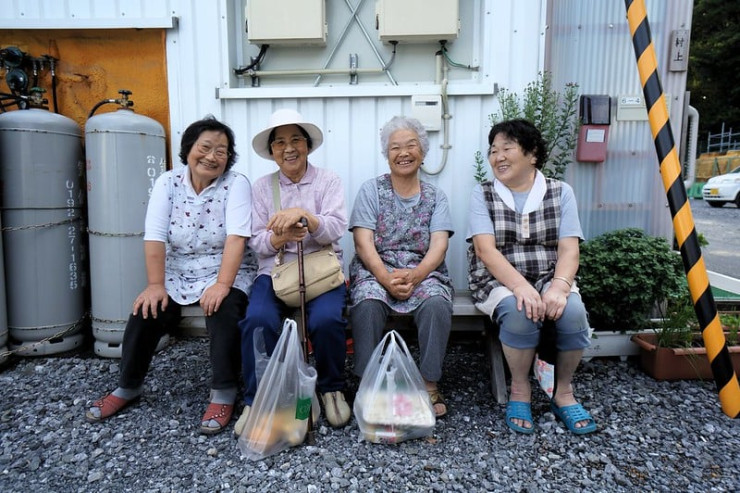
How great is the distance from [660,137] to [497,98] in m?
1.40

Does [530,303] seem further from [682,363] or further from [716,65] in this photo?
[716,65]

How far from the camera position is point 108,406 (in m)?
2.53

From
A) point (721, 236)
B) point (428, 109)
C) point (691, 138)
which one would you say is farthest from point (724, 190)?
point (428, 109)

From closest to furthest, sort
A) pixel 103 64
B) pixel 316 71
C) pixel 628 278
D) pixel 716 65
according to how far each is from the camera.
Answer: pixel 628 278
pixel 103 64
pixel 316 71
pixel 716 65

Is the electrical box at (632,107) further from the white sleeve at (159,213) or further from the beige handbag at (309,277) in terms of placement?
the white sleeve at (159,213)

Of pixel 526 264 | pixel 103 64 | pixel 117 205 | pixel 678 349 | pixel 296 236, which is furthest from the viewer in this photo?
pixel 103 64

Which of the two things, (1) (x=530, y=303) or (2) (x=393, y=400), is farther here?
(1) (x=530, y=303)

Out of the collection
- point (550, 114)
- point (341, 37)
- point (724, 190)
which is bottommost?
point (724, 190)

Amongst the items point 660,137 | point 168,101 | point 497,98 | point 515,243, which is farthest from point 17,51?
point 660,137

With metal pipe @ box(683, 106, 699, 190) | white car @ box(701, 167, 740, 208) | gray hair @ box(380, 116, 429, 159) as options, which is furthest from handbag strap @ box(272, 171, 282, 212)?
white car @ box(701, 167, 740, 208)

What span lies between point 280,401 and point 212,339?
532 millimetres

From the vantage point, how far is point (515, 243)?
8.78 feet

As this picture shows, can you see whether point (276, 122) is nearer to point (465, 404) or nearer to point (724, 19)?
point (465, 404)

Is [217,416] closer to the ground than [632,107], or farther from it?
closer to the ground
